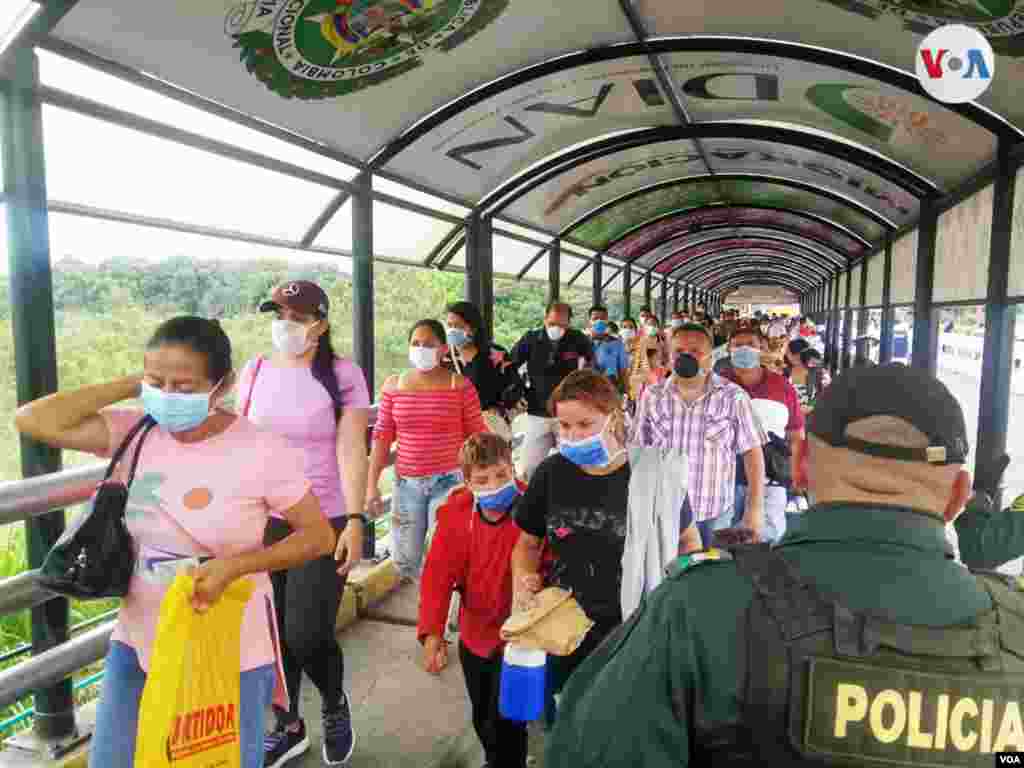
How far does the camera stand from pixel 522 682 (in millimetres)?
2523

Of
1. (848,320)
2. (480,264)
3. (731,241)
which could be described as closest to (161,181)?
(480,264)

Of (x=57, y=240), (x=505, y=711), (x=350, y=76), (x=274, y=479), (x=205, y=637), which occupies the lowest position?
(x=505, y=711)

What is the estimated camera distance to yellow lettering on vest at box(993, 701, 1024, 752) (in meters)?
1.10

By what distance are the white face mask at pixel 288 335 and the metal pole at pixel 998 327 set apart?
190 inches

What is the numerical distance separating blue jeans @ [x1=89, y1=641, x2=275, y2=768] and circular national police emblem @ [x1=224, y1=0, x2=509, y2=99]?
9.57 feet

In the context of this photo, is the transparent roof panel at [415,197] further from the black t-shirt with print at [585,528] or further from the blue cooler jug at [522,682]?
the blue cooler jug at [522,682]

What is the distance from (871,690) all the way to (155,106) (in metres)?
3.82

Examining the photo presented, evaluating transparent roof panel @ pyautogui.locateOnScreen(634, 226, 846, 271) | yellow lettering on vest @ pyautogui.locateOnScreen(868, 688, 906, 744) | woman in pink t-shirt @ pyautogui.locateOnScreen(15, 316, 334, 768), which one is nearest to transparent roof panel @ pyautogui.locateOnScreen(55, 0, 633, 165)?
woman in pink t-shirt @ pyautogui.locateOnScreen(15, 316, 334, 768)

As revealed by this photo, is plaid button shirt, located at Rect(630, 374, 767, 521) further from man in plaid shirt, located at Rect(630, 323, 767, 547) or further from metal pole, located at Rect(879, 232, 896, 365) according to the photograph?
metal pole, located at Rect(879, 232, 896, 365)

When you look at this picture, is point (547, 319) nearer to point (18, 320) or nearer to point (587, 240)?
point (18, 320)

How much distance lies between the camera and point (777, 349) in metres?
10.1

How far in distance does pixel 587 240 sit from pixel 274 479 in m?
10.2

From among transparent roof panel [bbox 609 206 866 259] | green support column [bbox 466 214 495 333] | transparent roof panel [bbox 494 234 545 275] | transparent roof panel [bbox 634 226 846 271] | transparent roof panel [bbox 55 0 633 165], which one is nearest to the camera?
transparent roof panel [bbox 55 0 633 165]

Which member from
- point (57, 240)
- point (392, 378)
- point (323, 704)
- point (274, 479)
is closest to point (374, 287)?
point (392, 378)
